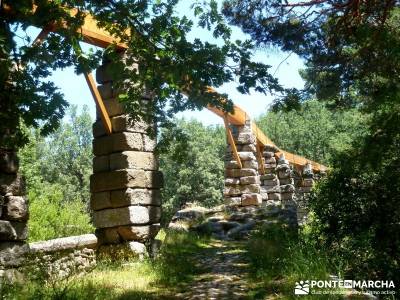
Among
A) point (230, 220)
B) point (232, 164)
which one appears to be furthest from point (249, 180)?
point (230, 220)

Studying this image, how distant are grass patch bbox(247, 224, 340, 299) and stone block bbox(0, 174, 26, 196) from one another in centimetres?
357

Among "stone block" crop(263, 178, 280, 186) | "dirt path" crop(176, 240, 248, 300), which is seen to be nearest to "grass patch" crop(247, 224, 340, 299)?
"dirt path" crop(176, 240, 248, 300)

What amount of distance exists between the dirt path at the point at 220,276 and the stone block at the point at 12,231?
236 cm

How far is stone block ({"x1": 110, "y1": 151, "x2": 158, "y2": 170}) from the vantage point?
760 cm

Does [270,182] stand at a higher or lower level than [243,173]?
lower

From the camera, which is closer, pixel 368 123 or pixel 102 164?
pixel 368 123

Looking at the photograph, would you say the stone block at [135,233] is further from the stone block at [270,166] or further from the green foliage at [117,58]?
the stone block at [270,166]

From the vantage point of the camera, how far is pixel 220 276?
6.72 meters

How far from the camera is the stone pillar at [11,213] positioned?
546 centimetres

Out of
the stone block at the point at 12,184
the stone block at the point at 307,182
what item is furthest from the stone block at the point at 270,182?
the stone block at the point at 12,184

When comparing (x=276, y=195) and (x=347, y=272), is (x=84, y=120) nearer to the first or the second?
(x=276, y=195)

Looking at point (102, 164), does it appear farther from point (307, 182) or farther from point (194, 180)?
point (194, 180)

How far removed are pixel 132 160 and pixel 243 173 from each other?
8.19m

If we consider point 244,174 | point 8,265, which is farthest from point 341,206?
point 244,174
